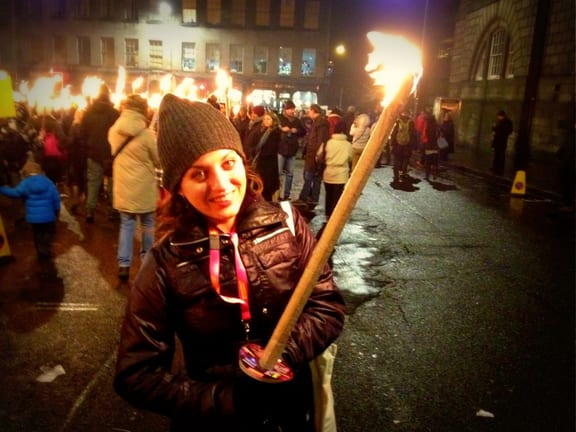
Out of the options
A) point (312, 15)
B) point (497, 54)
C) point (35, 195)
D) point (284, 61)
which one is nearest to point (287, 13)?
point (312, 15)

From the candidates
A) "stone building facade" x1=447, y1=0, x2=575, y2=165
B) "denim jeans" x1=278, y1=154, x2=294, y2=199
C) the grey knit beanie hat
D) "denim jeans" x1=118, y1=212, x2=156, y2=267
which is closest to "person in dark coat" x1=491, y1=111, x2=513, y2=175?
"stone building facade" x1=447, y1=0, x2=575, y2=165

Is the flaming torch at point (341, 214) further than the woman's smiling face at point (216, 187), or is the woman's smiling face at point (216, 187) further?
the woman's smiling face at point (216, 187)

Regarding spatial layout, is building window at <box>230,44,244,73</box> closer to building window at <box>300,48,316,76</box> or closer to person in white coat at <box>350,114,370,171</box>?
building window at <box>300,48,316,76</box>

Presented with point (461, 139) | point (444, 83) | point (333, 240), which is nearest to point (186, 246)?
point (333, 240)

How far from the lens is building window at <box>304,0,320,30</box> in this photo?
3947 cm

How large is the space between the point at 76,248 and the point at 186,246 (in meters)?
6.25

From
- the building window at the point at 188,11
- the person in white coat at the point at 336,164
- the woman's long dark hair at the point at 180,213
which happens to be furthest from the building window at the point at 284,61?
the woman's long dark hair at the point at 180,213

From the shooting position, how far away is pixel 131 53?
134 ft

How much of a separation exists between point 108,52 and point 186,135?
44.5m

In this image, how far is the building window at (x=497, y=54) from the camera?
24.7m

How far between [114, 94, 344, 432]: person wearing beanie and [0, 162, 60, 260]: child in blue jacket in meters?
5.43

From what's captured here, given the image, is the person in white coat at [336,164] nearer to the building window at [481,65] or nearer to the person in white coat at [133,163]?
the person in white coat at [133,163]

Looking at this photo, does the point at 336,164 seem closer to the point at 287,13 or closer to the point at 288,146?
the point at 288,146

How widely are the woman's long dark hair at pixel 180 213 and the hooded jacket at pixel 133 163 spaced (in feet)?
13.3
